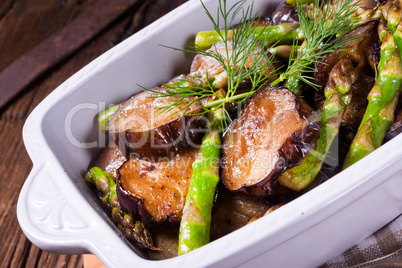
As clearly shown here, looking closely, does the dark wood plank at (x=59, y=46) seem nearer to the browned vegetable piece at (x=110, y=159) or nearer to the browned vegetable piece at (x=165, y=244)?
the browned vegetable piece at (x=110, y=159)

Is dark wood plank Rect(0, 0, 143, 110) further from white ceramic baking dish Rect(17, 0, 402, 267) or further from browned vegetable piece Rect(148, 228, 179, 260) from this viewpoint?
browned vegetable piece Rect(148, 228, 179, 260)

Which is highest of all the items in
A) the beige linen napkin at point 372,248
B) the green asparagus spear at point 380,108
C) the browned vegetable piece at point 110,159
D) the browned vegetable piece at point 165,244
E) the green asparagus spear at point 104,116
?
the green asparagus spear at point 104,116

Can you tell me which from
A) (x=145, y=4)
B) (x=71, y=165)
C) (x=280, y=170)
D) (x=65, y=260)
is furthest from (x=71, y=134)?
(x=145, y=4)

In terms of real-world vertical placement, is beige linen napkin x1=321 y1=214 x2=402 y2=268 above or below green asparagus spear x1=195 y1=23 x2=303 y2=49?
below

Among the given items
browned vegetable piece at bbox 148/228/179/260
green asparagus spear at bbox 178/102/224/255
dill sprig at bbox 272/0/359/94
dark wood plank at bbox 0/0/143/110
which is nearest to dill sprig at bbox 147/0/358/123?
dill sprig at bbox 272/0/359/94

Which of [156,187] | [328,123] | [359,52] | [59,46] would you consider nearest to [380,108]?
[328,123]

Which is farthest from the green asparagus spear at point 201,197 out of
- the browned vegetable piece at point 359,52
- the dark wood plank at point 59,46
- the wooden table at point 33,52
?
the dark wood plank at point 59,46

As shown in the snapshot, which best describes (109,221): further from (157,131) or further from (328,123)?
(328,123)
